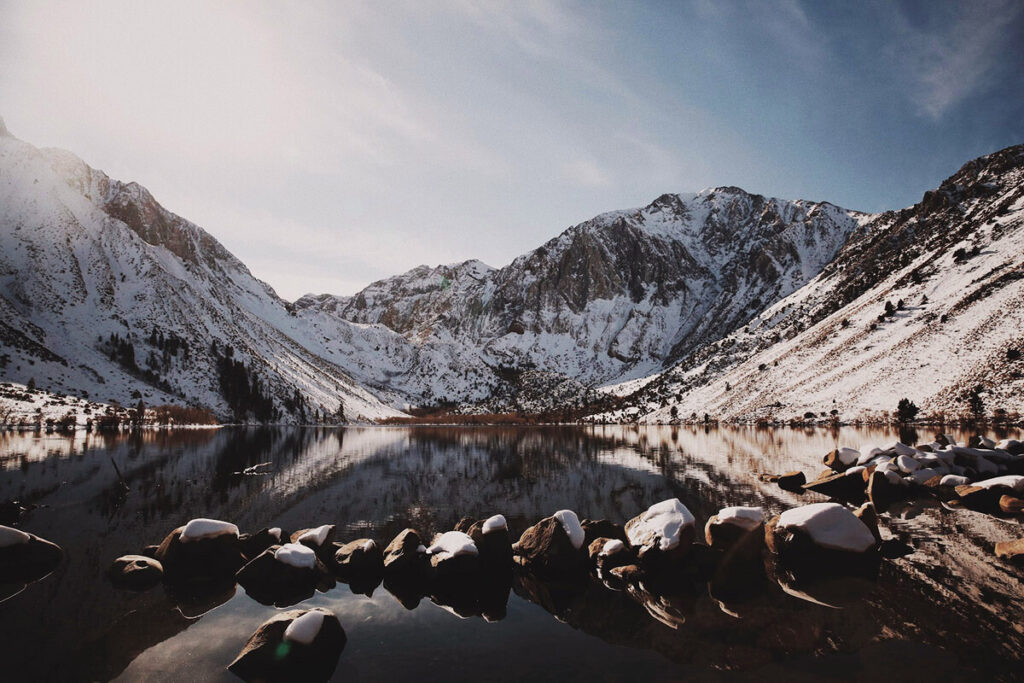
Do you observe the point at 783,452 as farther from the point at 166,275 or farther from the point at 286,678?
the point at 166,275

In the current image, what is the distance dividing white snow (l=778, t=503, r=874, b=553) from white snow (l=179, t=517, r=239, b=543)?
1999cm

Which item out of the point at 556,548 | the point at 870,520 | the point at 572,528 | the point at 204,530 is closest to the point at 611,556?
the point at 572,528

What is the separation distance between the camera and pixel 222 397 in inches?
6117

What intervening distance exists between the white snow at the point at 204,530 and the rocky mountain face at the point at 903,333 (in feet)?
304

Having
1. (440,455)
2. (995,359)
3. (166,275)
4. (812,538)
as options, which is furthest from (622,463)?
(166,275)

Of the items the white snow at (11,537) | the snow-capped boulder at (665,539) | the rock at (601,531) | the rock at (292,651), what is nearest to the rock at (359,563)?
the rock at (292,651)

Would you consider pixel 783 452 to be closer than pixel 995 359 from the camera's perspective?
Yes

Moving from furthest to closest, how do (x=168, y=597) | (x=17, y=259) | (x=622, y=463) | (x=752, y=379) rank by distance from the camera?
(x=17, y=259) < (x=752, y=379) < (x=622, y=463) < (x=168, y=597)

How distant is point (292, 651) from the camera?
411 inches

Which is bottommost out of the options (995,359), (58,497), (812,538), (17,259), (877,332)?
(58,497)

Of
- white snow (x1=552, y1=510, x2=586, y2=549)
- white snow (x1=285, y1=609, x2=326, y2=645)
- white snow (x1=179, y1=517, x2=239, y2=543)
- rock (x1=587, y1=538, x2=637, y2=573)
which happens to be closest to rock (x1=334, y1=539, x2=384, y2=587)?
white snow (x1=179, y1=517, x2=239, y2=543)

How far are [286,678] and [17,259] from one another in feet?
663

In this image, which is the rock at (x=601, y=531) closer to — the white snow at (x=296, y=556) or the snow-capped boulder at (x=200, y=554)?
the white snow at (x=296, y=556)

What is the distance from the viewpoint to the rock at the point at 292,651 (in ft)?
33.3
